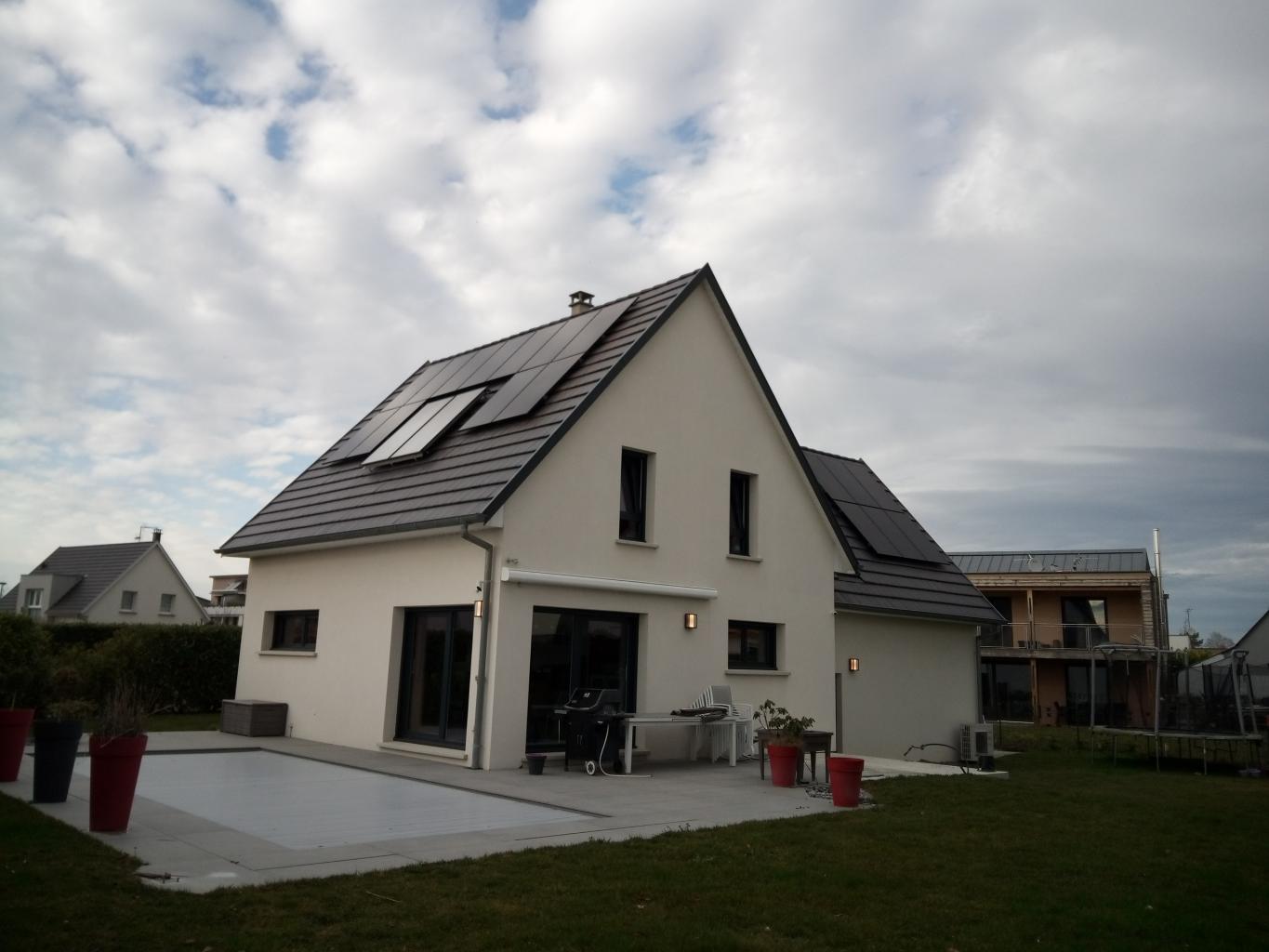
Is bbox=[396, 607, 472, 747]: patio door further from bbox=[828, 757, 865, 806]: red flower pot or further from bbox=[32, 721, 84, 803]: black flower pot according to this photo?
bbox=[32, 721, 84, 803]: black flower pot

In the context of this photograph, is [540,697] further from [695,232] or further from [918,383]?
[918,383]

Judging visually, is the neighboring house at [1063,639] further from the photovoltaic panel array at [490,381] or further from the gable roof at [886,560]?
the photovoltaic panel array at [490,381]

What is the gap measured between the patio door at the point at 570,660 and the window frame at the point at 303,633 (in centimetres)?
484

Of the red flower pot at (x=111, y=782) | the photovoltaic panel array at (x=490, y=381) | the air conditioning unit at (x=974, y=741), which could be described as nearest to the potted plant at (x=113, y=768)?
the red flower pot at (x=111, y=782)

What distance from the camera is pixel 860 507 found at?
73.6ft

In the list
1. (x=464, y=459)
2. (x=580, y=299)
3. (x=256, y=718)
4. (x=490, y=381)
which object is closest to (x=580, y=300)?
(x=580, y=299)

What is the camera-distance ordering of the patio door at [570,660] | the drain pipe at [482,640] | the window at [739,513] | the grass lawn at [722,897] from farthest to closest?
the window at [739,513]
the patio door at [570,660]
the drain pipe at [482,640]
the grass lawn at [722,897]

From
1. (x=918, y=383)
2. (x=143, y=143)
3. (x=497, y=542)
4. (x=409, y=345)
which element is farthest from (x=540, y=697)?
(x=918, y=383)

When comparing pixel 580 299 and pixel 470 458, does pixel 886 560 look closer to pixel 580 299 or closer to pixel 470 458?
pixel 580 299

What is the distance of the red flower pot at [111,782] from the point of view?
23.5ft

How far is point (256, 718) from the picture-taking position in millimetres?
15750

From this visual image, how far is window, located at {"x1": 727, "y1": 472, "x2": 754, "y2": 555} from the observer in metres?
16.6

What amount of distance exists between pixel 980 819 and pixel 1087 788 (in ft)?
15.3

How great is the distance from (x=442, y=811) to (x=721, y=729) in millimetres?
6558
